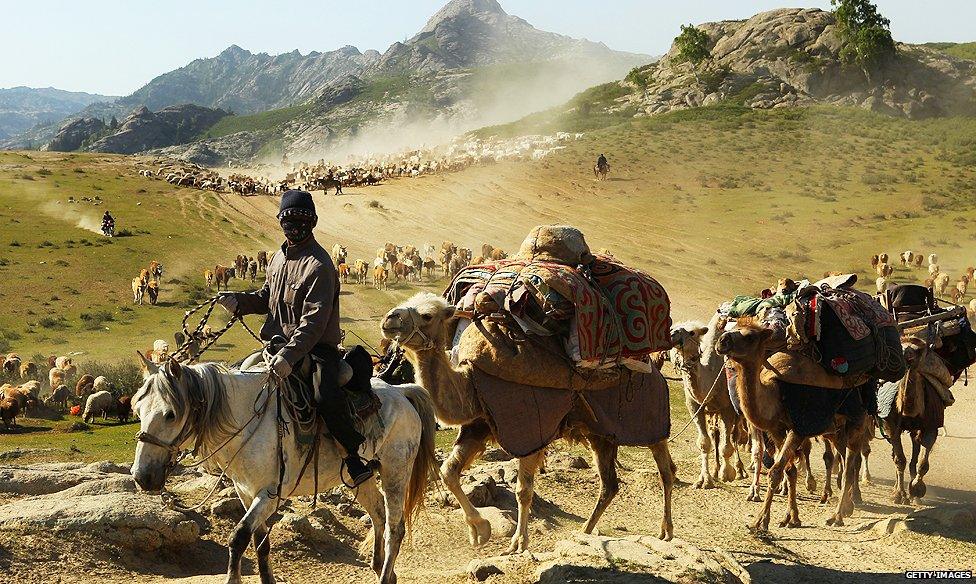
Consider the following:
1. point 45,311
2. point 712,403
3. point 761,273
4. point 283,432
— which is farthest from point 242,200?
point 283,432

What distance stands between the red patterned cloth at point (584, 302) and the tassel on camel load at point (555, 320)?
1cm

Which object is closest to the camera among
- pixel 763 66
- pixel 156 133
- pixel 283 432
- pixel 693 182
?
pixel 283 432

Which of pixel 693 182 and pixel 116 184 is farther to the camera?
pixel 116 184

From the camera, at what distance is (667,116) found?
71875 mm

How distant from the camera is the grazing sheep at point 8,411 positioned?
19672 mm

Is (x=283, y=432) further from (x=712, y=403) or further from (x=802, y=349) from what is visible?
(x=712, y=403)

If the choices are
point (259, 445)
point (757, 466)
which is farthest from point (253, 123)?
point (259, 445)

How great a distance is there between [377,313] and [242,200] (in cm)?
2777

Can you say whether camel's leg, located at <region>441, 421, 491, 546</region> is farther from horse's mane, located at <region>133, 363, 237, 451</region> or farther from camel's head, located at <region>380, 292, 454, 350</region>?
horse's mane, located at <region>133, 363, 237, 451</region>

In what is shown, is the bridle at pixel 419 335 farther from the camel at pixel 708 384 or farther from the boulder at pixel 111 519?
the camel at pixel 708 384

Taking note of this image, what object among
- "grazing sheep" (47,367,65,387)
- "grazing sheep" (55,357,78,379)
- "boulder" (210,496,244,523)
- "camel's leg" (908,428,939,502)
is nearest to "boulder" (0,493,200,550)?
"boulder" (210,496,244,523)

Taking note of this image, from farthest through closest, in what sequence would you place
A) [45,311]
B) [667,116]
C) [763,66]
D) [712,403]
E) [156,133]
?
[156,133] < [763,66] < [667,116] < [45,311] < [712,403]

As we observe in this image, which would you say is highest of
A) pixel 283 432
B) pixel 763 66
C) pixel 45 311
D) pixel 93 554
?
pixel 763 66

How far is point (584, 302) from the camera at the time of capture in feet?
30.3
